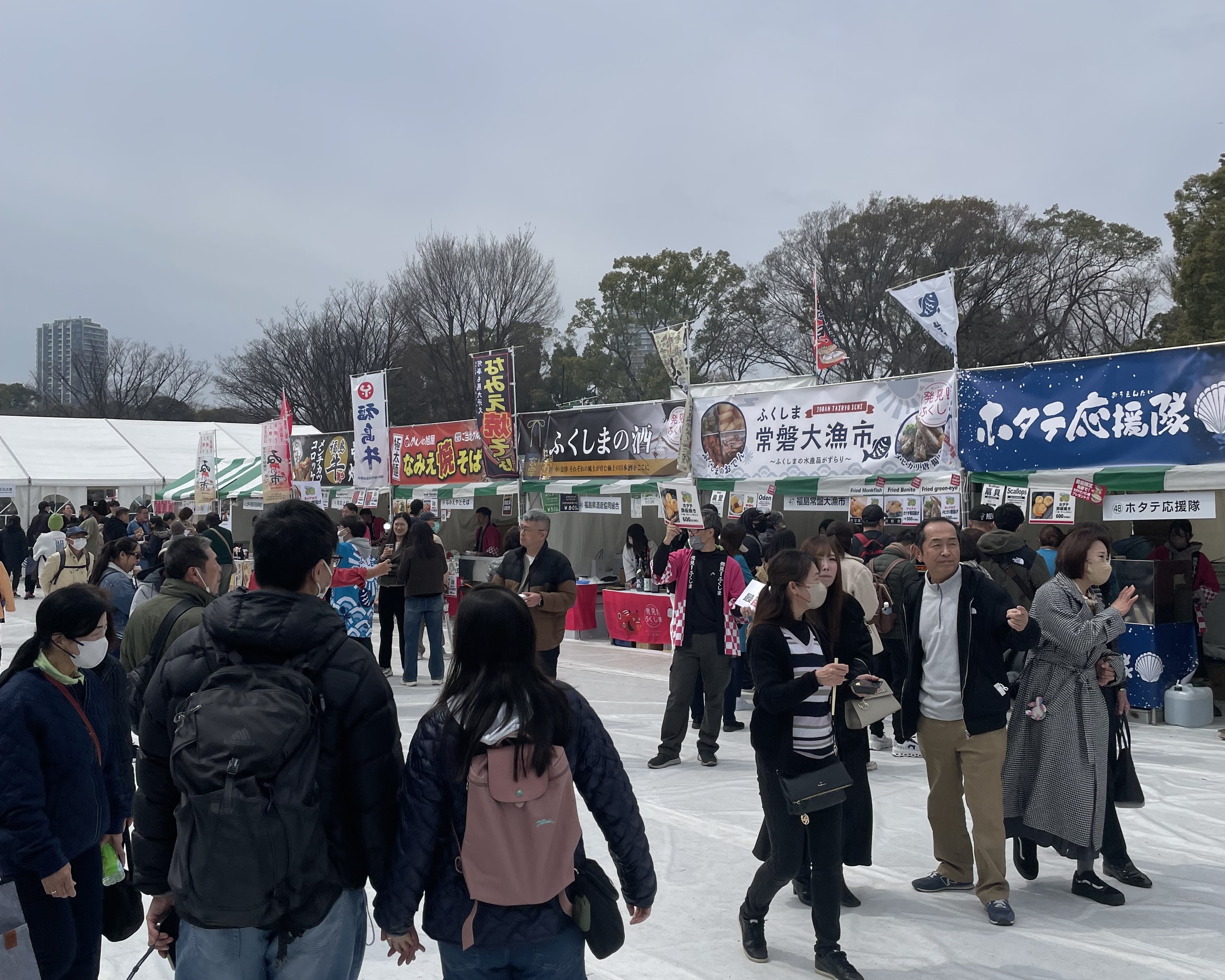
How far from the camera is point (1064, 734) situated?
4270mm

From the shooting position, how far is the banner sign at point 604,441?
11.6 meters

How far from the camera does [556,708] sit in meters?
2.24

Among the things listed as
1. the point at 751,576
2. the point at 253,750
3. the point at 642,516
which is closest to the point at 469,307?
the point at 642,516

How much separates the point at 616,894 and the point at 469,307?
34138 millimetres

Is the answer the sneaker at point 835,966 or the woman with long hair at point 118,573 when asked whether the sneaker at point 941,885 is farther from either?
the woman with long hair at point 118,573

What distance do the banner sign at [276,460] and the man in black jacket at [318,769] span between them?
1535cm

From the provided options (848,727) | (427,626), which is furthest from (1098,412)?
(427,626)

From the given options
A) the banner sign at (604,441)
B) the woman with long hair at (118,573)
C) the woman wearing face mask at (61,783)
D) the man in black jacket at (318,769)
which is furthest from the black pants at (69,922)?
the banner sign at (604,441)

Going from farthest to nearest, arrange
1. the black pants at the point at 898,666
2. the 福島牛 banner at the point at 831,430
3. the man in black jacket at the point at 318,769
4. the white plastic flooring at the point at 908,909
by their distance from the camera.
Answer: the 福島牛 banner at the point at 831,430, the black pants at the point at 898,666, the white plastic flooring at the point at 908,909, the man in black jacket at the point at 318,769

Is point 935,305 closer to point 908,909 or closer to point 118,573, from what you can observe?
point 908,909

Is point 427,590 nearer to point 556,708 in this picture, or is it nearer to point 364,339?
point 556,708

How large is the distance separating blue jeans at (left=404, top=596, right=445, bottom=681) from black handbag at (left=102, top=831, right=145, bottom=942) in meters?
6.43

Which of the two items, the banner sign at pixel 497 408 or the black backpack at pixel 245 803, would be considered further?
the banner sign at pixel 497 408

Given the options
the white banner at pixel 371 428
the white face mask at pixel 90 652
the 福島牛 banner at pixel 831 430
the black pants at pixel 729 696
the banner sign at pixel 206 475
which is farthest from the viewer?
the banner sign at pixel 206 475
